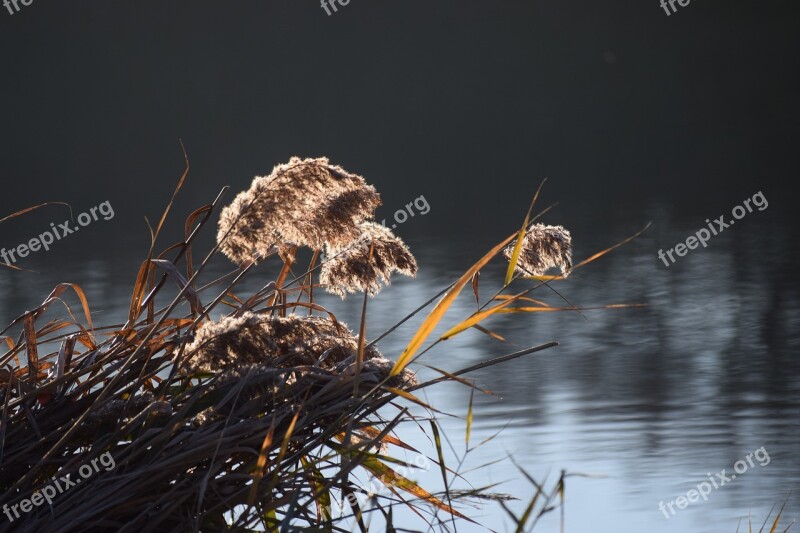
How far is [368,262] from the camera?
906 millimetres

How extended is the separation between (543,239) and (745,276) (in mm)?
3626

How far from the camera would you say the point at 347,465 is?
0.82 m

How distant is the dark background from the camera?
1199cm

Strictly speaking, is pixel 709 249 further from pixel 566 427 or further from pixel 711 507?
pixel 711 507
